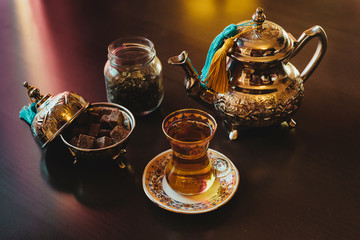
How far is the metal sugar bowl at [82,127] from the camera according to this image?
2.91 feet

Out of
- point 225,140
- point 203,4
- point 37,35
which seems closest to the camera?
point 225,140

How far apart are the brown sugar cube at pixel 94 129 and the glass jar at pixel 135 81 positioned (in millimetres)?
135

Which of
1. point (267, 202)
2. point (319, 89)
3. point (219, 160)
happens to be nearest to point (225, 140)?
point (219, 160)

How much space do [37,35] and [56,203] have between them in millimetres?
774

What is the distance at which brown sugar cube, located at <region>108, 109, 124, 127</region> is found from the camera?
95 cm

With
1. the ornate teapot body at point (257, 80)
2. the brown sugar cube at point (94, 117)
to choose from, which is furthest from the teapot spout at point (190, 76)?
the brown sugar cube at point (94, 117)

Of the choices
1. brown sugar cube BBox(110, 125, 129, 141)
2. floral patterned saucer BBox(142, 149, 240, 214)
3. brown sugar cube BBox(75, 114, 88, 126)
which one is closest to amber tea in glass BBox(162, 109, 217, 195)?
floral patterned saucer BBox(142, 149, 240, 214)

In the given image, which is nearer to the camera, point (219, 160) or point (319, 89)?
point (219, 160)

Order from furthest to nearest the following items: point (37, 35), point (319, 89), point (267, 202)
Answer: point (37, 35) < point (319, 89) < point (267, 202)

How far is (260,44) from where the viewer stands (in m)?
0.90

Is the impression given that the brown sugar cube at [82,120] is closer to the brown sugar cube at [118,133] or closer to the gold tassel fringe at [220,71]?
the brown sugar cube at [118,133]

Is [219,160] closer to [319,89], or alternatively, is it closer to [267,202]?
[267,202]

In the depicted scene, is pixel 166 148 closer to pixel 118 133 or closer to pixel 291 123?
pixel 118 133

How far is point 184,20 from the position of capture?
1.49m
